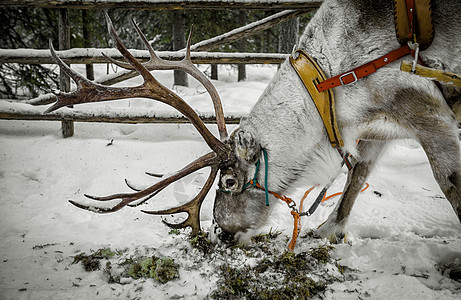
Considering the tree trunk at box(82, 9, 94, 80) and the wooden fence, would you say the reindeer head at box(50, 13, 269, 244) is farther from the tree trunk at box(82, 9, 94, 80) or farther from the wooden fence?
the tree trunk at box(82, 9, 94, 80)

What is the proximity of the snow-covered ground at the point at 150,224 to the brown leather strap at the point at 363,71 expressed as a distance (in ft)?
3.51

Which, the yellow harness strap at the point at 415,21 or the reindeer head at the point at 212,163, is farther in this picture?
the reindeer head at the point at 212,163

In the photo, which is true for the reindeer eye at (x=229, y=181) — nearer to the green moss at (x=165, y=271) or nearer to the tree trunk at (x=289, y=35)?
the green moss at (x=165, y=271)

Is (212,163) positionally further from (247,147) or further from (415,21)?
(415,21)

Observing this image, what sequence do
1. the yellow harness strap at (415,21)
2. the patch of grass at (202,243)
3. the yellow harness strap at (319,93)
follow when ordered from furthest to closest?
the patch of grass at (202,243), the yellow harness strap at (319,93), the yellow harness strap at (415,21)

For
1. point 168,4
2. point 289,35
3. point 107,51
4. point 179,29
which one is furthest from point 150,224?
point 179,29

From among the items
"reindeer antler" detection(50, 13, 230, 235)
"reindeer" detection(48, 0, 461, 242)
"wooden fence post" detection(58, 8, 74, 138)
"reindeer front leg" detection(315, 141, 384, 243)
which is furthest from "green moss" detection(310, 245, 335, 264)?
"wooden fence post" detection(58, 8, 74, 138)

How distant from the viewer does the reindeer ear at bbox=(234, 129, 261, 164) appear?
1960 millimetres

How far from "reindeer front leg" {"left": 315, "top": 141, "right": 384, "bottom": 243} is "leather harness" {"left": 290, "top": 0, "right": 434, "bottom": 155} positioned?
0.73m

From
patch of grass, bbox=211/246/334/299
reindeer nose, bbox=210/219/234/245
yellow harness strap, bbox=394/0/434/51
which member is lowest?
patch of grass, bbox=211/246/334/299

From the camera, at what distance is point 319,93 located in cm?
181

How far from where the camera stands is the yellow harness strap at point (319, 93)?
5.93 ft

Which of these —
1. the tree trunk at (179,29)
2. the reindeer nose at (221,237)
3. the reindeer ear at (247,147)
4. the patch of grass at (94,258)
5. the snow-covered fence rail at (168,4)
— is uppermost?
the tree trunk at (179,29)

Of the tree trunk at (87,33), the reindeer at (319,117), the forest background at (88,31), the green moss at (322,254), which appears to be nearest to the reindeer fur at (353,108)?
the reindeer at (319,117)
